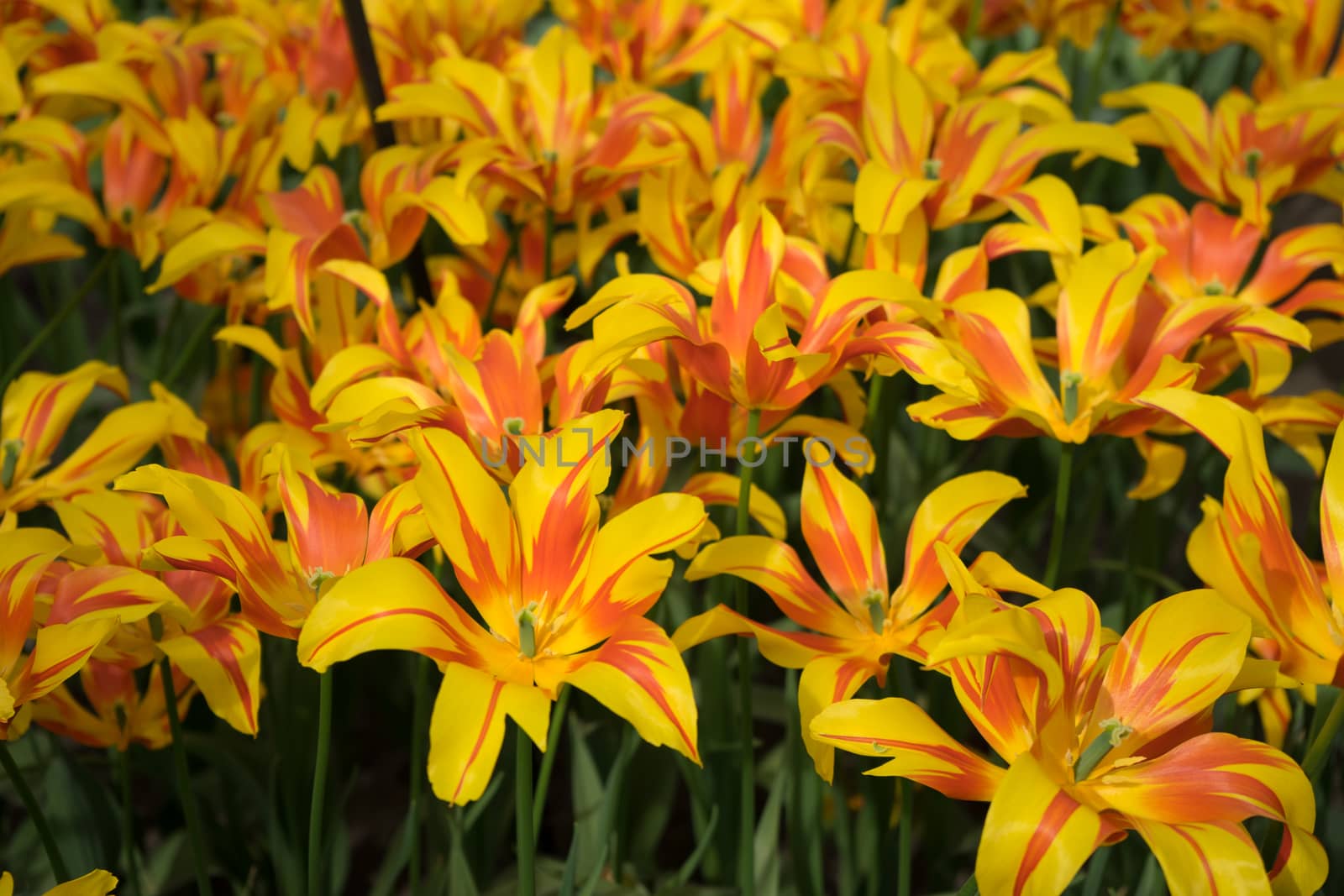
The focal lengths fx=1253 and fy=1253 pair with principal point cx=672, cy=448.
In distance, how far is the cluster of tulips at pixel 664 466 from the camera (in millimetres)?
617

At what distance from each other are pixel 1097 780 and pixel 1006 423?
0.93ft

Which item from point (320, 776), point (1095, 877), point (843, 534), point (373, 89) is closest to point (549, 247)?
point (373, 89)

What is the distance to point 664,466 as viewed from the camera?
823 millimetres

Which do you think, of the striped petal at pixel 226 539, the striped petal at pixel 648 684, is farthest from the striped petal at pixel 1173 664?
the striped petal at pixel 226 539

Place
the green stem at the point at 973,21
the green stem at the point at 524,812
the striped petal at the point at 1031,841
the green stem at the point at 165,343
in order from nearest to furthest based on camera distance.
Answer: the striped petal at the point at 1031,841, the green stem at the point at 524,812, the green stem at the point at 165,343, the green stem at the point at 973,21

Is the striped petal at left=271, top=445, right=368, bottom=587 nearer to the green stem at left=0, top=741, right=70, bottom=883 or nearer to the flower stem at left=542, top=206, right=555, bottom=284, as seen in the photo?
the green stem at left=0, top=741, right=70, bottom=883

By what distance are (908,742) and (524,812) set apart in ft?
0.67

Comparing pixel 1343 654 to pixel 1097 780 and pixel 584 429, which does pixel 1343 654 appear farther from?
pixel 584 429

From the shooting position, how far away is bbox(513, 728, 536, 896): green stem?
24.7 inches

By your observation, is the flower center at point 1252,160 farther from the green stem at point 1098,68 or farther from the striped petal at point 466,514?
the striped petal at point 466,514

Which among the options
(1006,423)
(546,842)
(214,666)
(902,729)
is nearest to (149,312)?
(546,842)

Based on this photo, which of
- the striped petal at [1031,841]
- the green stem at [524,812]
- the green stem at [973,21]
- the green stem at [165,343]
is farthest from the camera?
the green stem at [973,21]

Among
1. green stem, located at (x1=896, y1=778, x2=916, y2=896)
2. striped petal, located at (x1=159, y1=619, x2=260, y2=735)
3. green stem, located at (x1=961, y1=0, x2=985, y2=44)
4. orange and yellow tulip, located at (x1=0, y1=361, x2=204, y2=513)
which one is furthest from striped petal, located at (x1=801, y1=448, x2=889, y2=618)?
green stem, located at (x1=961, y1=0, x2=985, y2=44)

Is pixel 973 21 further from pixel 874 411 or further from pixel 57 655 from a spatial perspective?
pixel 57 655
